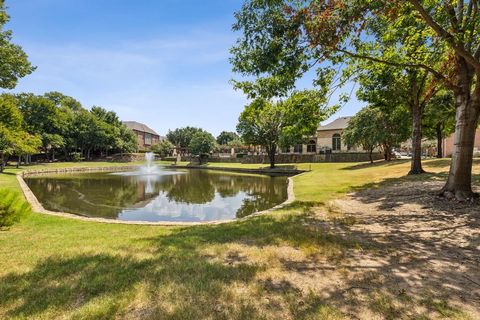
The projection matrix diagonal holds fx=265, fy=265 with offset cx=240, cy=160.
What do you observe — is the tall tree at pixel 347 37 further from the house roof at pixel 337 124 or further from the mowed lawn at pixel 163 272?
the house roof at pixel 337 124

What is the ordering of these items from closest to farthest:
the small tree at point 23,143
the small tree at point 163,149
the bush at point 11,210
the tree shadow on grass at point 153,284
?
the tree shadow on grass at point 153,284 < the bush at point 11,210 < the small tree at point 23,143 < the small tree at point 163,149

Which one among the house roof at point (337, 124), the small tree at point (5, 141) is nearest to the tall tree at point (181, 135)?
the house roof at point (337, 124)

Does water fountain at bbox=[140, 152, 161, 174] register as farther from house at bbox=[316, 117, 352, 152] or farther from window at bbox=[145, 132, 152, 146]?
window at bbox=[145, 132, 152, 146]

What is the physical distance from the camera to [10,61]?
16453mm

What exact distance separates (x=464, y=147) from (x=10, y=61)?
2318 centimetres

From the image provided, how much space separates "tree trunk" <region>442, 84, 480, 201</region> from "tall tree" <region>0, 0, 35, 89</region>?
74.1 ft

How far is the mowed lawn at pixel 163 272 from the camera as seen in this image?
2.75m

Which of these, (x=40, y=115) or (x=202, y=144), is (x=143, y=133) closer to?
(x=40, y=115)

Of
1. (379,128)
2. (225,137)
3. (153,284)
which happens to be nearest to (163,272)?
(153,284)

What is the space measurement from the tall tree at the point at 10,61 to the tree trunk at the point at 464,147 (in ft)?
74.1

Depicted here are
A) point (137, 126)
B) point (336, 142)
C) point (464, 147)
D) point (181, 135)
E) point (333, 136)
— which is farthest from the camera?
point (181, 135)

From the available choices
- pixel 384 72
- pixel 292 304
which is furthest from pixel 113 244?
pixel 384 72

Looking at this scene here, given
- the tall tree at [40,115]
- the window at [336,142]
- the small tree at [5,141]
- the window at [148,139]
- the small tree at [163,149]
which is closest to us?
the small tree at [5,141]

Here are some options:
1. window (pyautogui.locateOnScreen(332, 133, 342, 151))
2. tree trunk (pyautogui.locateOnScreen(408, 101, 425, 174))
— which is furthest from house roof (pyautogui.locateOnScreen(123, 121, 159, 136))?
tree trunk (pyautogui.locateOnScreen(408, 101, 425, 174))
